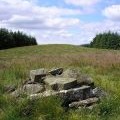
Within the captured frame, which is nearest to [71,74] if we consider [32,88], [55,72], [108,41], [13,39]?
[55,72]

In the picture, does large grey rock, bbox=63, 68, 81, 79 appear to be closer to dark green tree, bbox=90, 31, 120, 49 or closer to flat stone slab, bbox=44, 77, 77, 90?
flat stone slab, bbox=44, 77, 77, 90

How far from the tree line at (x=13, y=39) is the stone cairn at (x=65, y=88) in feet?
243

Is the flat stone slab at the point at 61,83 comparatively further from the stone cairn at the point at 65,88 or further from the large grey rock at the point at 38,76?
the large grey rock at the point at 38,76

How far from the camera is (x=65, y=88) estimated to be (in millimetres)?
10891

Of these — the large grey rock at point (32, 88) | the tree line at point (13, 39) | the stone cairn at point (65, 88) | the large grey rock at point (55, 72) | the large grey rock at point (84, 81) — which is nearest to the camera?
the stone cairn at point (65, 88)

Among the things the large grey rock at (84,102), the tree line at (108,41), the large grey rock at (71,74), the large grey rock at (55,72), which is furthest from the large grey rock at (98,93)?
the tree line at (108,41)

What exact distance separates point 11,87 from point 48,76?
1229mm

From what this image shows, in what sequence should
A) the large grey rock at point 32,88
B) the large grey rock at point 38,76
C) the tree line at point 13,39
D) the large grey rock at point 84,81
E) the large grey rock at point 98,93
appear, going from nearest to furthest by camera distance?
the large grey rock at point 98,93
the large grey rock at point 32,88
the large grey rock at point 84,81
the large grey rock at point 38,76
the tree line at point 13,39

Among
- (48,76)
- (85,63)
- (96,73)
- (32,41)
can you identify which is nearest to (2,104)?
(48,76)

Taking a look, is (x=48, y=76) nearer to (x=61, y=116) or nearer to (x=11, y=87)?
(x=11, y=87)

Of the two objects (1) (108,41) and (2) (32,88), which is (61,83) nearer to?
(2) (32,88)

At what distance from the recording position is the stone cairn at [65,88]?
33.4 feet

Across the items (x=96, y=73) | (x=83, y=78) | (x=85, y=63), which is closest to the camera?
(x=83, y=78)

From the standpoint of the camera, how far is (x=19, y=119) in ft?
29.4
